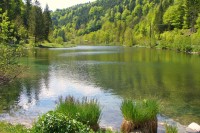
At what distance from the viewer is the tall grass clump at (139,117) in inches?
603

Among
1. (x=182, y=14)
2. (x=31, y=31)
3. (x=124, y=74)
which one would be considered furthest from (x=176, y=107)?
(x=182, y=14)

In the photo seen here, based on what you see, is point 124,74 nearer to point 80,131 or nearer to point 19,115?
point 19,115

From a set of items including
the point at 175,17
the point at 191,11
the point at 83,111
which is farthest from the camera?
the point at 175,17

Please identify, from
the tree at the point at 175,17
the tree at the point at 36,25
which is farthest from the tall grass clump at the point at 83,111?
the tree at the point at 175,17

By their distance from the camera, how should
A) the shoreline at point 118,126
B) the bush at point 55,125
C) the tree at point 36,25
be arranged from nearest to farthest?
the bush at point 55,125 < the shoreline at point 118,126 < the tree at point 36,25

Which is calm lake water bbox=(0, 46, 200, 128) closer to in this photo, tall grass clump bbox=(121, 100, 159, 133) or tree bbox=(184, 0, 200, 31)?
tall grass clump bbox=(121, 100, 159, 133)

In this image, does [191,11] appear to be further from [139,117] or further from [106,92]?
[139,117]

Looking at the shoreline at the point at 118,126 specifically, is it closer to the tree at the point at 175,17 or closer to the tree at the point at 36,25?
the tree at the point at 36,25

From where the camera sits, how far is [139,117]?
15.2 m

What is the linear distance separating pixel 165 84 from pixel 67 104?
2280 cm

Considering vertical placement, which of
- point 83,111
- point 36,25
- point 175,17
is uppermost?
point 175,17

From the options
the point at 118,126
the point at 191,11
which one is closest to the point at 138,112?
the point at 118,126

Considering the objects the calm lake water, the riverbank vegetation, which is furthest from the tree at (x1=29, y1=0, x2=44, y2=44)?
the riverbank vegetation

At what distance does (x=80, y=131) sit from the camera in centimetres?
→ 927
